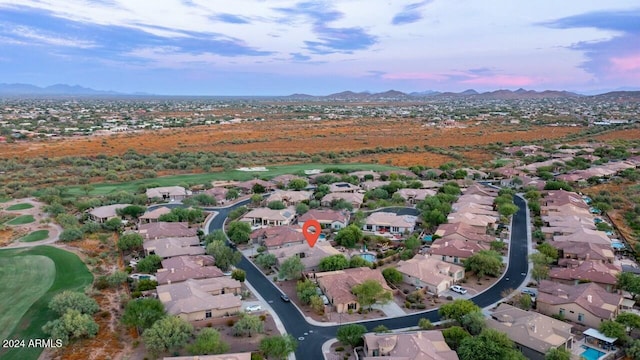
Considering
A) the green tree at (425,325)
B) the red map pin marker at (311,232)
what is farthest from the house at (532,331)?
the red map pin marker at (311,232)

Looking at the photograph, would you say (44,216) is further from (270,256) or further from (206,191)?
(270,256)

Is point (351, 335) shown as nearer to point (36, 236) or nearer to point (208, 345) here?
point (208, 345)

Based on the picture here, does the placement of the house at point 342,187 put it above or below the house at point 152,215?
above

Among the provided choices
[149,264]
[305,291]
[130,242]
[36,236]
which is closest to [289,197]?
[130,242]

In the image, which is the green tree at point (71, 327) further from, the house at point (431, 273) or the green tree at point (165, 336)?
the house at point (431, 273)

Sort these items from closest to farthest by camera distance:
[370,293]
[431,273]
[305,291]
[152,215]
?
[370,293], [305,291], [431,273], [152,215]

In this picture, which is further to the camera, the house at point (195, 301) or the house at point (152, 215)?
the house at point (152, 215)
